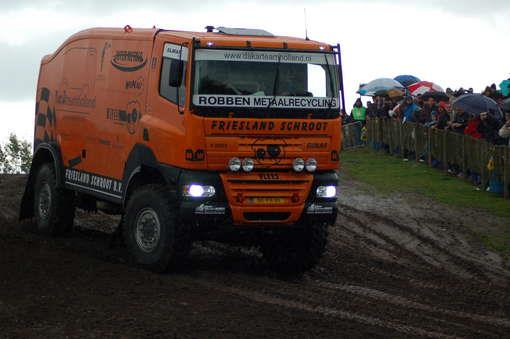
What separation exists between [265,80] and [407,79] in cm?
2624

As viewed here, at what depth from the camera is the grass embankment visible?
21241 mm

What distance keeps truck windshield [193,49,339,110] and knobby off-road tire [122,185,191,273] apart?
58.8 inches

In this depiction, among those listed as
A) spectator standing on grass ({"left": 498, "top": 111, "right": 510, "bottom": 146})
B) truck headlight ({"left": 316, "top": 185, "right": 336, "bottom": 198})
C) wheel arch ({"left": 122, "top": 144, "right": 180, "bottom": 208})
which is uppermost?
spectator standing on grass ({"left": 498, "top": 111, "right": 510, "bottom": 146})

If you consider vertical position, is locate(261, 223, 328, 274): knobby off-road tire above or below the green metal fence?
below

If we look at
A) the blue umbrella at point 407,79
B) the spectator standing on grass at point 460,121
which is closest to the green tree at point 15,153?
the blue umbrella at point 407,79

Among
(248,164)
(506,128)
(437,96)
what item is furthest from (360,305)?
(437,96)

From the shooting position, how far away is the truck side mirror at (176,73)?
14.6 meters

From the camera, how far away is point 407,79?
40688 mm

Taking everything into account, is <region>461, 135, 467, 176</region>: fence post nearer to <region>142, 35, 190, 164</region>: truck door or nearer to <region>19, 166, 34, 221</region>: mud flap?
<region>19, 166, 34, 221</region>: mud flap

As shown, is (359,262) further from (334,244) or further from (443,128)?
(443,128)

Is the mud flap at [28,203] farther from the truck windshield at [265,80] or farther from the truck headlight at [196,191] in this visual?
the truck windshield at [265,80]

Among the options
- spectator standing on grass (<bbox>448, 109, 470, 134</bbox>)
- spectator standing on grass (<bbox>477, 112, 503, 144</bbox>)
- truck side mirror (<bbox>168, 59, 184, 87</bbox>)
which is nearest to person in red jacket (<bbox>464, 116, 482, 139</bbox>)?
spectator standing on grass (<bbox>477, 112, 503, 144</bbox>)

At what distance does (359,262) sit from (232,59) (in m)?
4.34

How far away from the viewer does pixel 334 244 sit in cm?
1903
